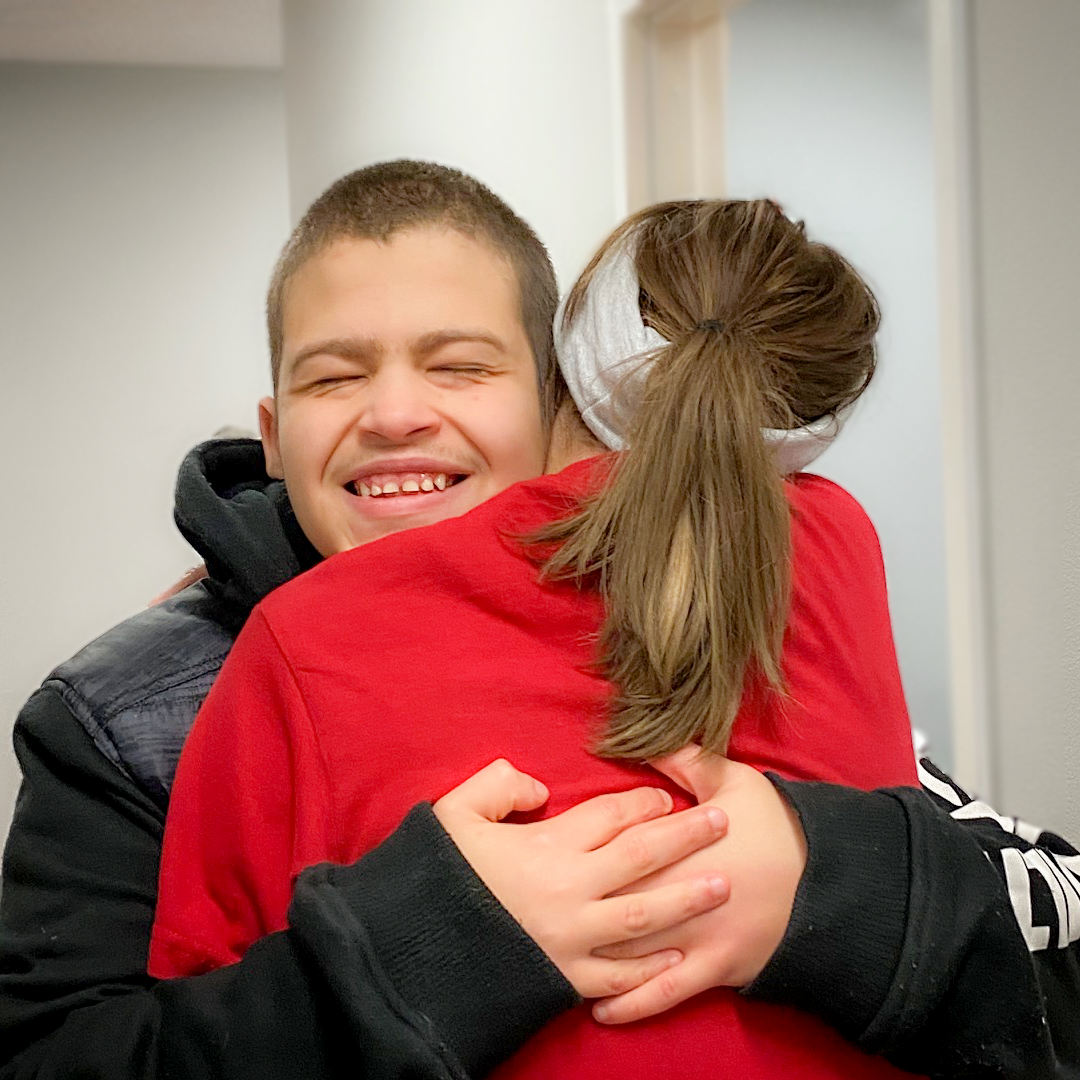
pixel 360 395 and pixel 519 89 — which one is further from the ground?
pixel 519 89

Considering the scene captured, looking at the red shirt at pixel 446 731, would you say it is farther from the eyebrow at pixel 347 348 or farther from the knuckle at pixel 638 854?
the eyebrow at pixel 347 348

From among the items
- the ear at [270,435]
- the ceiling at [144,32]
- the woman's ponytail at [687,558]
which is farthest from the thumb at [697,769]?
the ceiling at [144,32]

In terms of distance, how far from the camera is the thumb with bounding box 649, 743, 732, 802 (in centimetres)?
70

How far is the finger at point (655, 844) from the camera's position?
654mm

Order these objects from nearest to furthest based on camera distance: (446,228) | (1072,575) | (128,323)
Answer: (446,228) < (1072,575) < (128,323)

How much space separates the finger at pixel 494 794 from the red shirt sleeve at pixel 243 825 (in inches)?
3.0

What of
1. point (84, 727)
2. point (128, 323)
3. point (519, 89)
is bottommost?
point (84, 727)

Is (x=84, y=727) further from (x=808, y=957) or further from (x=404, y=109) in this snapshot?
(x=404, y=109)

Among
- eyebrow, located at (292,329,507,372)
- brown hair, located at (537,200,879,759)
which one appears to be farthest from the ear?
brown hair, located at (537,200,879,759)

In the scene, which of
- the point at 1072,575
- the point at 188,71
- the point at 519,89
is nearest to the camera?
the point at 1072,575

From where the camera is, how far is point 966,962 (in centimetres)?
70

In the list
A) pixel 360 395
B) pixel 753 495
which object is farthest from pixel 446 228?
pixel 753 495

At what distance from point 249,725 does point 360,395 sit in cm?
27

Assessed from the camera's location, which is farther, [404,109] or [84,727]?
[404,109]
